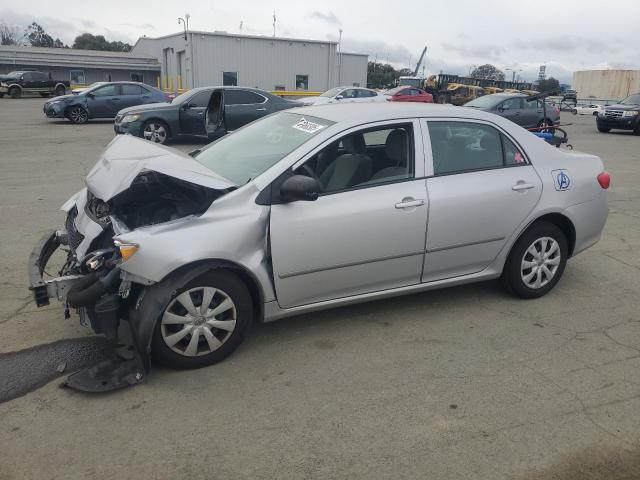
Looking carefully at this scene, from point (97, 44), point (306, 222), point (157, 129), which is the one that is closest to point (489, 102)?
point (157, 129)

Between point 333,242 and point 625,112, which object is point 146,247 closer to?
point 333,242

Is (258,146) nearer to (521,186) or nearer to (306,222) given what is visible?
(306,222)

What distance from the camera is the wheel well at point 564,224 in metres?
4.50

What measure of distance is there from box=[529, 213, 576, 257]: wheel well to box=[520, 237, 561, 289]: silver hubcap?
16 cm

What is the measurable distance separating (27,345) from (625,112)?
2172 cm

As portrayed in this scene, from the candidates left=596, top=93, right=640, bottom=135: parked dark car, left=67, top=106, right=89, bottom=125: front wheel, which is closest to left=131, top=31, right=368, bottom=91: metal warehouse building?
left=67, top=106, right=89, bottom=125: front wheel

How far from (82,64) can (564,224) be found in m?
50.1

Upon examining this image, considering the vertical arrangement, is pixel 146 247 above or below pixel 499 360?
above

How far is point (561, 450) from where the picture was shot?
2.79 metres

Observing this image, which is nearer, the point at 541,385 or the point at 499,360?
the point at 541,385

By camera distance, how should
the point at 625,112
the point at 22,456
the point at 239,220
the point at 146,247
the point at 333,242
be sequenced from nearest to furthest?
the point at 22,456
the point at 146,247
the point at 239,220
the point at 333,242
the point at 625,112

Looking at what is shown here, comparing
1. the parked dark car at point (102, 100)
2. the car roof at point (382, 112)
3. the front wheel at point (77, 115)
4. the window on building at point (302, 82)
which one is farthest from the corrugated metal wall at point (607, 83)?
the car roof at point (382, 112)

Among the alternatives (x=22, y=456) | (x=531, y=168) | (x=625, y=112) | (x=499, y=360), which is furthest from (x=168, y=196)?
(x=625, y=112)

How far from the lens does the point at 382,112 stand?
13.3ft
